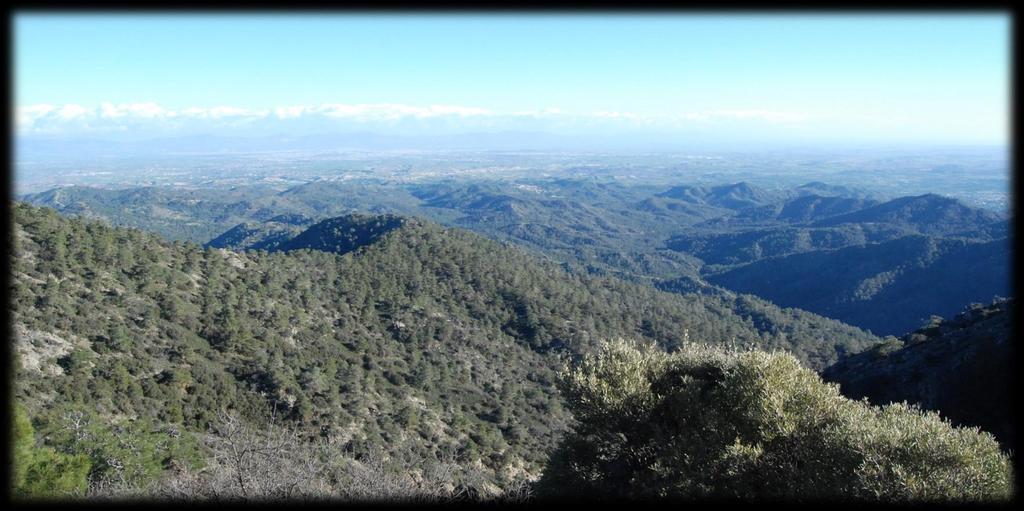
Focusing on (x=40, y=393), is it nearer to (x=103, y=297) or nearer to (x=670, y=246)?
(x=103, y=297)

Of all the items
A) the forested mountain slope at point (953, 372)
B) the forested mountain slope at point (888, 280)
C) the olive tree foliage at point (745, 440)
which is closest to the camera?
the olive tree foliage at point (745, 440)

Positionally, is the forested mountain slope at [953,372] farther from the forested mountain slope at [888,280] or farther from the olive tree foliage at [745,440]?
the forested mountain slope at [888,280]

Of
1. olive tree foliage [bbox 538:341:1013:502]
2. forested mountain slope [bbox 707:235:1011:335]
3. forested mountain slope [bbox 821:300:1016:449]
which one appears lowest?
forested mountain slope [bbox 707:235:1011:335]

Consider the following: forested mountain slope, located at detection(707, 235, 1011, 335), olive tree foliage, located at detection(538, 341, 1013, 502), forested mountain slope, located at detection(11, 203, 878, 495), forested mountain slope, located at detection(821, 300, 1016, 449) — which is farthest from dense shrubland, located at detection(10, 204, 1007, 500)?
forested mountain slope, located at detection(707, 235, 1011, 335)

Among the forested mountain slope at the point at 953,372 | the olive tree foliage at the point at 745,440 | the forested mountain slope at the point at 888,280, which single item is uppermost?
the olive tree foliage at the point at 745,440

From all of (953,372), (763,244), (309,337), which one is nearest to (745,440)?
(953,372)

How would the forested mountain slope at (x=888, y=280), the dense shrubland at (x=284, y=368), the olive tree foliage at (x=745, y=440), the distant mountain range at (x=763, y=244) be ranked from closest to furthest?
the olive tree foliage at (x=745, y=440) → the dense shrubland at (x=284, y=368) → the forested mountain slope at (x=888, y=280) → the distant mountain range at (x=763, y=244)

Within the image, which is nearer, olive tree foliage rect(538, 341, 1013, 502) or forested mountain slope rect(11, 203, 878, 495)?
olive tree foliage rect(538, 341, 1013, 502)

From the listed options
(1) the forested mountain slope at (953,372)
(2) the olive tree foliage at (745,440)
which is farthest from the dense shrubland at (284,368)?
(1) the forested mountain slope at (953,372)

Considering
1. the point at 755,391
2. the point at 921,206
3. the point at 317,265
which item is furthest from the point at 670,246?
the point at 755,391

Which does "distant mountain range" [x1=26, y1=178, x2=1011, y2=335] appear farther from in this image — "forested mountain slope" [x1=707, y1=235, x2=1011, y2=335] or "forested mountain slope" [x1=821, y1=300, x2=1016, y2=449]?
"forested mountain slope" [x1=821, y1=300, x2=1016, y2=449]
